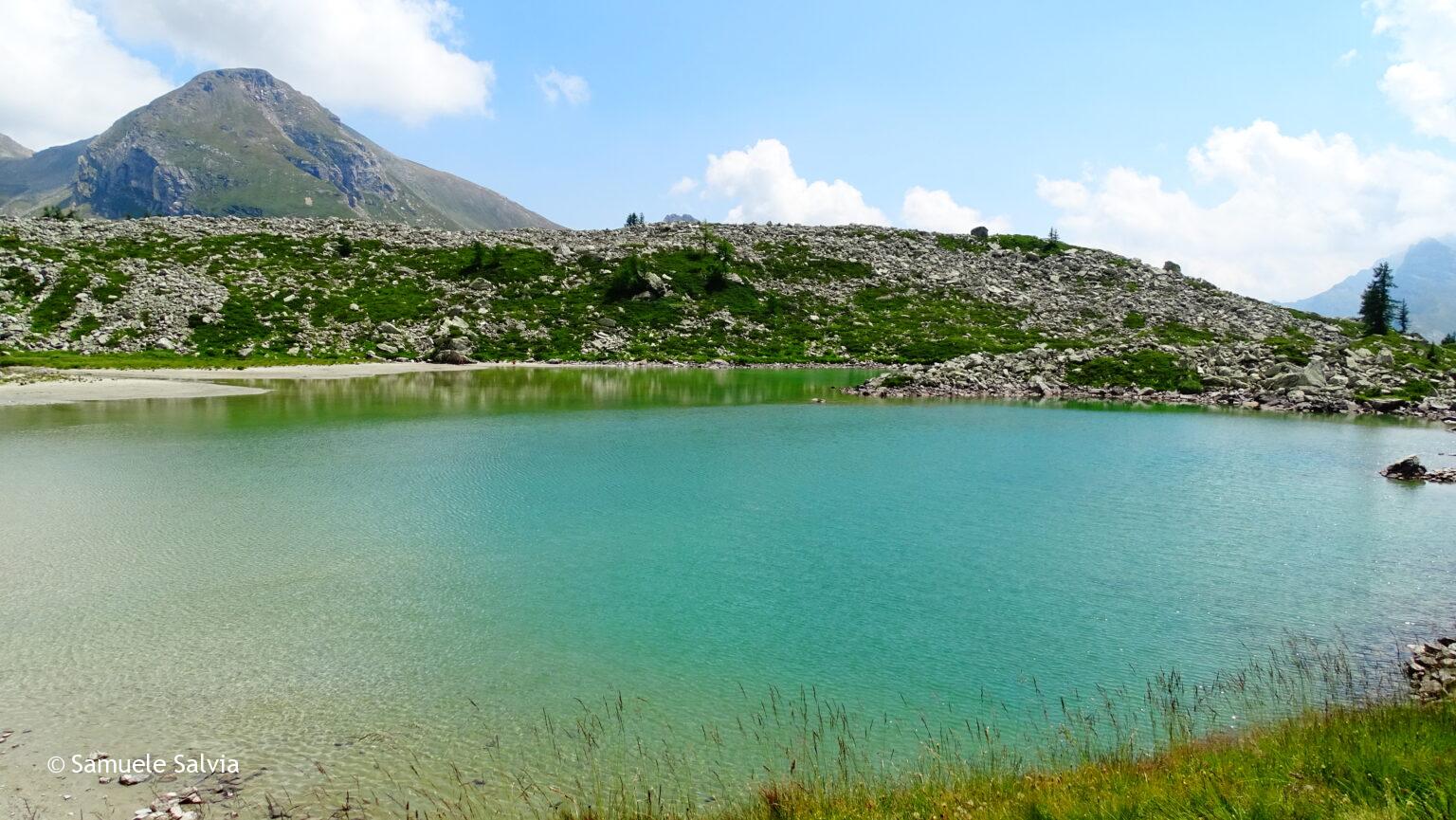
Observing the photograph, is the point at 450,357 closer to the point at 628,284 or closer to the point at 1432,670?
the point at 628,284

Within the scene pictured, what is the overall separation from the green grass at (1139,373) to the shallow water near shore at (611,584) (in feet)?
103

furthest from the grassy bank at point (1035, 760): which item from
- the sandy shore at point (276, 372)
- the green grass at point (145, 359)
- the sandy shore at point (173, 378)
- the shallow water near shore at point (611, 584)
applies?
the green grass at point (145, 359)

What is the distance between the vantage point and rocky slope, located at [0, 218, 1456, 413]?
73000 mm

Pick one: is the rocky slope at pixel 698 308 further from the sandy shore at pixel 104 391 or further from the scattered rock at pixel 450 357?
the sandy shore at pixel 104 391

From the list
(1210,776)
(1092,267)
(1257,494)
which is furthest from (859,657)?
(1092,267)

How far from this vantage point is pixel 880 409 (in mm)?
57531

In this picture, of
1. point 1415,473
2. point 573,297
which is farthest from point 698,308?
point 1415,473

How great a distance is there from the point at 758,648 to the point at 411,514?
50.9 ft

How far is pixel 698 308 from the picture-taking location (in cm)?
11212

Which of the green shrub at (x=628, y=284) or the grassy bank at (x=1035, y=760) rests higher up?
the green shrub at (x=628, y=284)

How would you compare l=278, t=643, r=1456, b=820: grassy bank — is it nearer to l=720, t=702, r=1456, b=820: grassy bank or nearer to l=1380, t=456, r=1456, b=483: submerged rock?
l=720, t=702, r=1456, b=820: grassy bank

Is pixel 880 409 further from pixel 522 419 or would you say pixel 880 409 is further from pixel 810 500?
pixel 810 500

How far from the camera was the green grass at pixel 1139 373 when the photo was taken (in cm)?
7006

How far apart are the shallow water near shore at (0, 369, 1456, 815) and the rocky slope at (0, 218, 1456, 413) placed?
36452 mm
